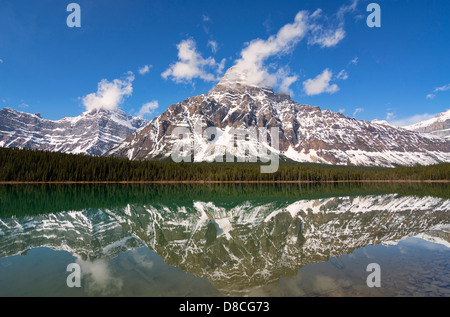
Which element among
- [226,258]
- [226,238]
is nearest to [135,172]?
[226,238]

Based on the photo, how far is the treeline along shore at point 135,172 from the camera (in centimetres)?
11481

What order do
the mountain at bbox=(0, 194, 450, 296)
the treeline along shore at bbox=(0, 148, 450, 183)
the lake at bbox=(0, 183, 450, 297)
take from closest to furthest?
the lake at bbox=(0, 183, 450, 297)
the mountain at bbox=(0, 194, 450, 296)
the treeline along shore at bbox=(0, 148, 450, 183)

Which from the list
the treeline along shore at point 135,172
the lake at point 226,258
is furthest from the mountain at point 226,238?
the treeline along shore at point 135,172

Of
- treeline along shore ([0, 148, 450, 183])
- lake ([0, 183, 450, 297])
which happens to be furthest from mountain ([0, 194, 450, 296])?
treeline along shore ([0, 148, 450, 183])

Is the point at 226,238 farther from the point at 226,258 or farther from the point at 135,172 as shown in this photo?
the point at 135,172

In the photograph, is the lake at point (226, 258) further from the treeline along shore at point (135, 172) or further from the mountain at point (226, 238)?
the treeline along shore at point (135, 172)

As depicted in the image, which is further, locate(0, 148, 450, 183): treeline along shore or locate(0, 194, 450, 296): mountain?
locate(0, 148, 450, 183): treeline along shore

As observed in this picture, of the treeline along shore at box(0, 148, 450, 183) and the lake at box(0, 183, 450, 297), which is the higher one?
the treeline along shore at box(0, 148, 450, 183)

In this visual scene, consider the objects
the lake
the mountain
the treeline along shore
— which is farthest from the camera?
the treeline along shore

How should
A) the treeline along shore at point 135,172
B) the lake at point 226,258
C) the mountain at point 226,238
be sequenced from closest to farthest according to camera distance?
the lake at point 226,258 < the mountain at point 226,238 < the treeline along shore at point 135,172

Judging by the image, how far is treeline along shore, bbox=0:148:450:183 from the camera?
115m

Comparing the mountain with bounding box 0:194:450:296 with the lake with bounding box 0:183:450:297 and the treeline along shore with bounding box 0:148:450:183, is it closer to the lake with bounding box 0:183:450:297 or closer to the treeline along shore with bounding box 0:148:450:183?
the lake with bounding box 0:183:450:297
